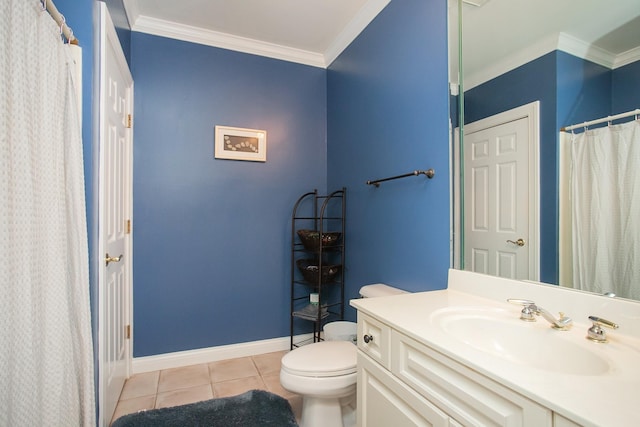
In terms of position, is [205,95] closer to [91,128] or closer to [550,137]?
[91,128]

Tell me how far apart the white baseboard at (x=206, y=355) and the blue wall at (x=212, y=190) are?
48mm

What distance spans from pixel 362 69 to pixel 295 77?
2.44 ft

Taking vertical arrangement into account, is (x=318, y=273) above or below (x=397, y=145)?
below

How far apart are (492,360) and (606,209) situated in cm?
66

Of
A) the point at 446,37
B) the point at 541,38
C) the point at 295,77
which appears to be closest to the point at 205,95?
the point at 295,77

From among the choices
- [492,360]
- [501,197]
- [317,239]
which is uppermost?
[501,197]

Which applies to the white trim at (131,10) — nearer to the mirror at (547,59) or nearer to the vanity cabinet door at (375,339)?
the mirror at (547,59)

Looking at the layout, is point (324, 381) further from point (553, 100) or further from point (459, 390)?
point (553, 100)

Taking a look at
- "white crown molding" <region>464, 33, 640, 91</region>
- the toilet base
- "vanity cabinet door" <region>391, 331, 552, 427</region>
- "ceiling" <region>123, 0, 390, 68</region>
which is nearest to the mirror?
"white crown molding" <region>464, 33, 640, 91</region>

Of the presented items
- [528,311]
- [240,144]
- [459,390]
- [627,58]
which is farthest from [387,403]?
[240,144]

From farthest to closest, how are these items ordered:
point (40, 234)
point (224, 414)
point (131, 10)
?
point (131, 10) → point (224, 414) → point (40, 234)

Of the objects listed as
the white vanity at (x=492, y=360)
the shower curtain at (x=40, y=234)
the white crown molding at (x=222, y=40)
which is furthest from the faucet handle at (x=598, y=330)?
the white crown molding at (x=222, y=40)

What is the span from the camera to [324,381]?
1395mm

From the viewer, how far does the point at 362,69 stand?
2174 mm
